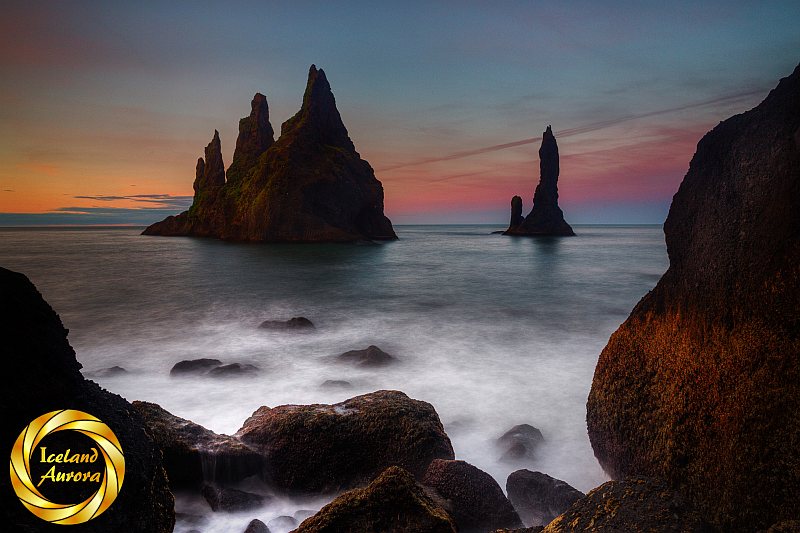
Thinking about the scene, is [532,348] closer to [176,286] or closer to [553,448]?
[553,448]

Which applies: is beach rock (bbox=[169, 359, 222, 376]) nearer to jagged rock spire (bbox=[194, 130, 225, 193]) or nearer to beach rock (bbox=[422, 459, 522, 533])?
beach rock (bbox=[422, 459, 522, 533])

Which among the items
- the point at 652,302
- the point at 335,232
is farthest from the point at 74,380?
the point at 335,232

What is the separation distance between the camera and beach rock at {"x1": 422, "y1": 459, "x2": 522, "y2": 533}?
11.0 ft

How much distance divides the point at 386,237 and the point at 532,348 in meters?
52.2

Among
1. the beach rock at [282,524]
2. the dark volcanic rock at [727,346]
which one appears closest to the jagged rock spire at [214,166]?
the beach rock at [282,524]

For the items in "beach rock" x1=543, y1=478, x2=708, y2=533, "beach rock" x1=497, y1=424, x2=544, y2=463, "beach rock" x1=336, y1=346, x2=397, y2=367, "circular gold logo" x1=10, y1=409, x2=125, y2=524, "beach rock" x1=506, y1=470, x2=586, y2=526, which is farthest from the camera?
"beach rock" x1=336, y1=346, x2=397, y2=367

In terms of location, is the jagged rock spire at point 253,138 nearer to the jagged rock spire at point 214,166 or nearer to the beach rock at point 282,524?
the jagged rock spire at point 214,166

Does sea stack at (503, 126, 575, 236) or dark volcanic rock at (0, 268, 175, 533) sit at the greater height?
sea stack at (503, 126, 575, 236)

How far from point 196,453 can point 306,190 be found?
49054 millimetres

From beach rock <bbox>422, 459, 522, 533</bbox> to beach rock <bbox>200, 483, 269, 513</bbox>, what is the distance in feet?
5.31

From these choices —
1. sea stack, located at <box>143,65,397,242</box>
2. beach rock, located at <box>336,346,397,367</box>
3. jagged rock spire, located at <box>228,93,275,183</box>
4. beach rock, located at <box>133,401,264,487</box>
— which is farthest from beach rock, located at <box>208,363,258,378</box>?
jagged rock spire, located at <box>228,93,275,183</box>

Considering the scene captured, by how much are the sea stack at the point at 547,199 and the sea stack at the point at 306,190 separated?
28.8 meters

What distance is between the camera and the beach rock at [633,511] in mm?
2295

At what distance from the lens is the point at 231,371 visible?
7570 millimetres
